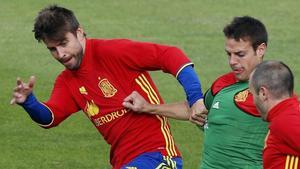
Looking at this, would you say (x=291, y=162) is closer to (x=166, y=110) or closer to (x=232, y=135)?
(x=232, y=135)

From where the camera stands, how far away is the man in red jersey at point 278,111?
6.46m

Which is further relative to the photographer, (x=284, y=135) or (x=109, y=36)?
(x=109, y=36)

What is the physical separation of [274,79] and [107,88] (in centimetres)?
209

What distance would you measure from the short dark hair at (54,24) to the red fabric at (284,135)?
2200 mm

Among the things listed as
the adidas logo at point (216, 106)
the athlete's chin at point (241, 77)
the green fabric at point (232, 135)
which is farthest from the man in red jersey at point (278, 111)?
the adidas logo at point (216, 106)

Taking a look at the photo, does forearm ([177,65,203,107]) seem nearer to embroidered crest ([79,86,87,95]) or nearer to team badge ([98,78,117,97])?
team badge ([98,78,117,97])

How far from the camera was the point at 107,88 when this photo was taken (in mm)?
8320

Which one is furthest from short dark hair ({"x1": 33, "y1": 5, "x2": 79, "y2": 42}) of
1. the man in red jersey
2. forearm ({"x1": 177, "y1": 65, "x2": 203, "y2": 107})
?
the man in red jersey

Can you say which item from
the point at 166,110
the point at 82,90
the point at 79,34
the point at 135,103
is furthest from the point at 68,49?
the point at 166,110

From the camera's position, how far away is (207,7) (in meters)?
20.3

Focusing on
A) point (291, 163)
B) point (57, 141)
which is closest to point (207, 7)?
point (57, 141)

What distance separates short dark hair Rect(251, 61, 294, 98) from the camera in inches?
260

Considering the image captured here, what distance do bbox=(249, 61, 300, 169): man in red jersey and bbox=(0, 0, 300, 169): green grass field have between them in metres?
5.11

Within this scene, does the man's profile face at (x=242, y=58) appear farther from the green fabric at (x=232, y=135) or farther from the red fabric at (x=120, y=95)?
the red fabric at (x=120, y=95)
